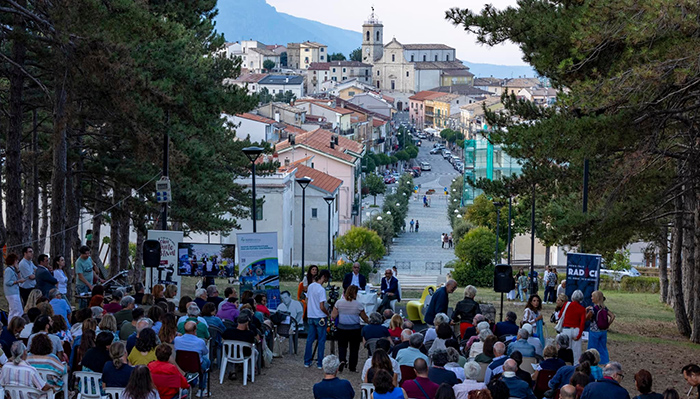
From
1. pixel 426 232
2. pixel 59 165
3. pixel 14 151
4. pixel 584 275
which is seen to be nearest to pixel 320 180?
pixel 426 232

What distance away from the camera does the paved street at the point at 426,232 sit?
60.2 m

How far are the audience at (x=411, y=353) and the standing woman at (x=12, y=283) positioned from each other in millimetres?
6443

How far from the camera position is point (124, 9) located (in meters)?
16.3

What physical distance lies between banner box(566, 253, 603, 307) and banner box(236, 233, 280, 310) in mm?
5242

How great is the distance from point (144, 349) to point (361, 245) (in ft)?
147

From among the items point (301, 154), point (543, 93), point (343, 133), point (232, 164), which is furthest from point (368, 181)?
point (543, 93)

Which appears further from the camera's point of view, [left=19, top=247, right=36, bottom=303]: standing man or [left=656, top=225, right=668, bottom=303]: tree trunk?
[left=656, top=225, right=668, bottom=303]: tree trunk

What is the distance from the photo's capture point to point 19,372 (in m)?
8.95

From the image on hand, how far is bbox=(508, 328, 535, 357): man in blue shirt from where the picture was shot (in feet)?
36.0

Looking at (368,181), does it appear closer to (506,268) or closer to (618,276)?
(618,276)

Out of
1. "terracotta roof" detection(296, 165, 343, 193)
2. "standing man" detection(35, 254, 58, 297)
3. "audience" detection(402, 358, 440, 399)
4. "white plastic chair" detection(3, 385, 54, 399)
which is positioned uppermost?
"terracotta roof" detection(296, 165, 343, 193)

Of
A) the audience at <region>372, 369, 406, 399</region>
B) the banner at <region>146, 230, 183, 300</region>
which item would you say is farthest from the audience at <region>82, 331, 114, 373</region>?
the banner at <region>146, 230, 183, 300</region>

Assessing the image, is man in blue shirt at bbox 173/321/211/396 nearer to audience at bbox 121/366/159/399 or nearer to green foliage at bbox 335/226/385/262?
audience at bbox 121/366/159/399

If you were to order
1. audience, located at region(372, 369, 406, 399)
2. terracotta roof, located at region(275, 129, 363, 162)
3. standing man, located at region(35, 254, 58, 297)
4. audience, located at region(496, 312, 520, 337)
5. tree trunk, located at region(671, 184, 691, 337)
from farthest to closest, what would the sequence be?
terracotta roof, located at region(275, 129, 363, 162) → tree trunk, located at region(671, 184, 691, 337) → standing man, located at region(35, 254, 58, 297) → audience, located at region(496, 312, 520, 337) → audience, located at region(372, 369, 406, 399)
